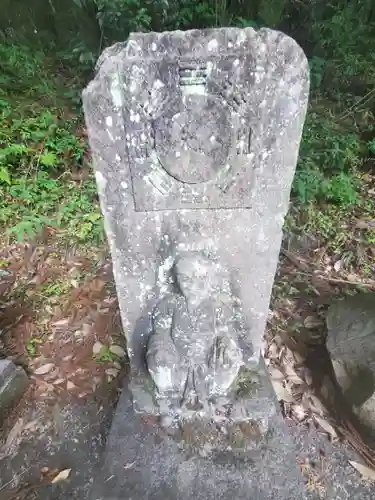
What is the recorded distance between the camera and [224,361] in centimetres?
198

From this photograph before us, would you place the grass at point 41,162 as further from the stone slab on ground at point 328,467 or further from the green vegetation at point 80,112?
the stone slab on ground at point 328,467

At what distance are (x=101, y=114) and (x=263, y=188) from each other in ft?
2.22

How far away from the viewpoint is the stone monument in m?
1.50

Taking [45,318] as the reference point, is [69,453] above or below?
below

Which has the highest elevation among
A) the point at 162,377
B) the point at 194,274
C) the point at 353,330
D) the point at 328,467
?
the point at 194,274

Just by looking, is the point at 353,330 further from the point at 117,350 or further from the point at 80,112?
the point at 80,112

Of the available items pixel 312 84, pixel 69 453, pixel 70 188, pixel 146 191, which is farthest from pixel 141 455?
pixel 312 84

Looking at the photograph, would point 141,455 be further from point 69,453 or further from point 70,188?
point 70,188

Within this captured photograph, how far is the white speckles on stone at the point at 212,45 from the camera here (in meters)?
1.46

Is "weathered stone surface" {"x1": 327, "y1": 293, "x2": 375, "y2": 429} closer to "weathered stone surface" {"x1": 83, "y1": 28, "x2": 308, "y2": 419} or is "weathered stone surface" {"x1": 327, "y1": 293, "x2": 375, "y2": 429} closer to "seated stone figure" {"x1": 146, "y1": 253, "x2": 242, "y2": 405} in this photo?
"weathered stone surface" {"x1": 83, "y1": 28, "x2": 308, "y2": 419}

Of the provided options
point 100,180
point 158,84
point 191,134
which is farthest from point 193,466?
point 158,84

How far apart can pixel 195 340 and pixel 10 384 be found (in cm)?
136

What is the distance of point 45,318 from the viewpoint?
314cm

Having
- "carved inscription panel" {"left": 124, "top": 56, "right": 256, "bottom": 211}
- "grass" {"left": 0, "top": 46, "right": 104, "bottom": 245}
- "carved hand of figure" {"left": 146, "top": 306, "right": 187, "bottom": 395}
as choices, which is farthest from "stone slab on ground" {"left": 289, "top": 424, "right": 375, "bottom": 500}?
"grass" {"left": 0, "top": 46, "right": 104, "bottom": 245}
